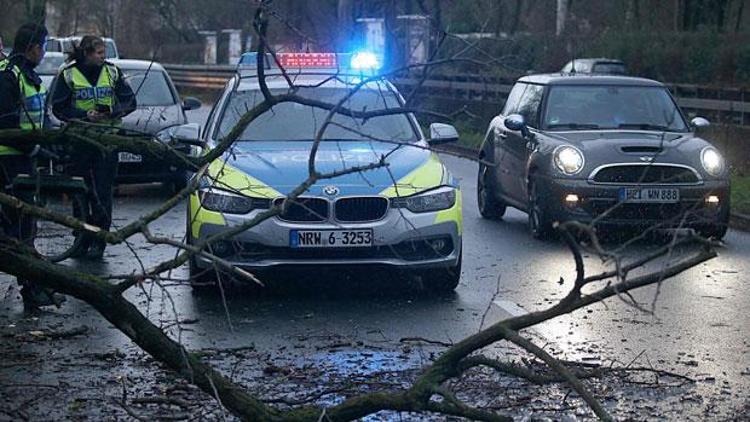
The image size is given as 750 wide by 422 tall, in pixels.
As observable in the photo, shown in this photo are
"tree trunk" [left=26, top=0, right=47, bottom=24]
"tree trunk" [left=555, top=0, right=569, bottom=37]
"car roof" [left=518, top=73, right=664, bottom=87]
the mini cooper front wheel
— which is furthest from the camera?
"tree trunk" [left=555, top=0, right=569, bottom=37]

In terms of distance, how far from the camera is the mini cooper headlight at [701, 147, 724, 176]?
13.4 metres

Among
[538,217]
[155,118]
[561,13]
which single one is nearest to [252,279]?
[538,217]

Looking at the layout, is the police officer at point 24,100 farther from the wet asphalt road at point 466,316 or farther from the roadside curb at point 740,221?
the roadside curb at point 740,221

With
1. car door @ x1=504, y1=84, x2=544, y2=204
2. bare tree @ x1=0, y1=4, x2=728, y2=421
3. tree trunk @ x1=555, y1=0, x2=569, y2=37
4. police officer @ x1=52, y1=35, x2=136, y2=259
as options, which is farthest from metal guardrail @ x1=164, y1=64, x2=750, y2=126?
tree trunk @ x1=555, y1=0, x2=569, y2=37

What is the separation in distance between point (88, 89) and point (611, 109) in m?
5.40

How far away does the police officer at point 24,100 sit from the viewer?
9539 mm

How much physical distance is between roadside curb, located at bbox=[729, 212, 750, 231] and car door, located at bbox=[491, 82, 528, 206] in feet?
8.26

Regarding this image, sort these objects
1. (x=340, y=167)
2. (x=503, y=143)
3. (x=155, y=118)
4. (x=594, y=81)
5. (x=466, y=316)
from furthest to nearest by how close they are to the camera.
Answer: (x=155, y=118) < (x=503, y=143) < (x=594, y=81) < (x=340, y=167) < (x=466, y=316)

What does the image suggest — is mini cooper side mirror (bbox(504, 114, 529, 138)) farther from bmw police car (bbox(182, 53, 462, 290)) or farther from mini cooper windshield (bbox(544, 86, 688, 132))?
bmw police car (bbox(182, 53, 462, 290))

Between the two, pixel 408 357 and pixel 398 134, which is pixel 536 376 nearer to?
pixel 408 357

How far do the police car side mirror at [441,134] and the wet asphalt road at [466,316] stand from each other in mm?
1094

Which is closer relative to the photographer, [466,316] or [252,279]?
[252,279]

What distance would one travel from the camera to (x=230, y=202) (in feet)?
32.6

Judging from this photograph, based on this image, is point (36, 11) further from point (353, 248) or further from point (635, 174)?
point (635, 174)
